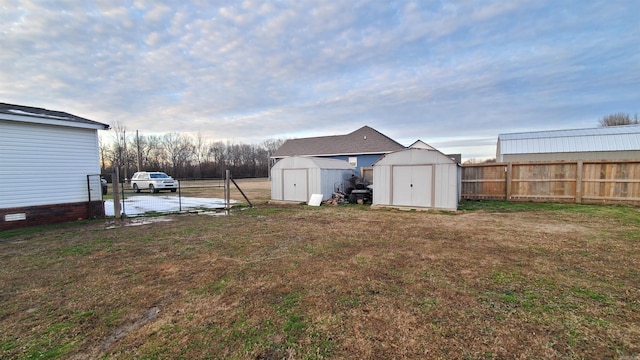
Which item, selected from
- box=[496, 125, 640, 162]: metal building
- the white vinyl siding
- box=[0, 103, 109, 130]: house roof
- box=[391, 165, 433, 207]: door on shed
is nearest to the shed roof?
box=[391, 165, 433, 207]: door on shed

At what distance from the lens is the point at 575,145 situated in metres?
18.4

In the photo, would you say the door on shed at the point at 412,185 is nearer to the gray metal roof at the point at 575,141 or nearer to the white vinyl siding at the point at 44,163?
the white vinyl siding at the point at 44,163

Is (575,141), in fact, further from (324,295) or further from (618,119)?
(618,119)

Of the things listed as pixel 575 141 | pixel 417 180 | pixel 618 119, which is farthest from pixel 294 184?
pixel 618 119

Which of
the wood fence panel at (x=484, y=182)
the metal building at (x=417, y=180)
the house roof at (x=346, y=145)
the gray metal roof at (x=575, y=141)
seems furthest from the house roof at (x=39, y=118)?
the gray metal roof at (x=575, y=141)

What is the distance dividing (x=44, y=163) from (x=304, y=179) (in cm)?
928

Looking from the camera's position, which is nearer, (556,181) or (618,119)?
(556,181)

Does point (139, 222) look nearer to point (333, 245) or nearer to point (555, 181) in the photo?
point (333, 245)

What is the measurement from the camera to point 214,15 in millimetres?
9141

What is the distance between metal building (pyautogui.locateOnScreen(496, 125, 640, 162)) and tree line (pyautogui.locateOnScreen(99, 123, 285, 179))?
32.9 meters

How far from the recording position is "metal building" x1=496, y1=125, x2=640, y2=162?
17.5 metres

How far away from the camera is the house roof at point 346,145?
919 inches

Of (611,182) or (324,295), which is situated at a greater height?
(611,182)

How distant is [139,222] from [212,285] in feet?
21.5
